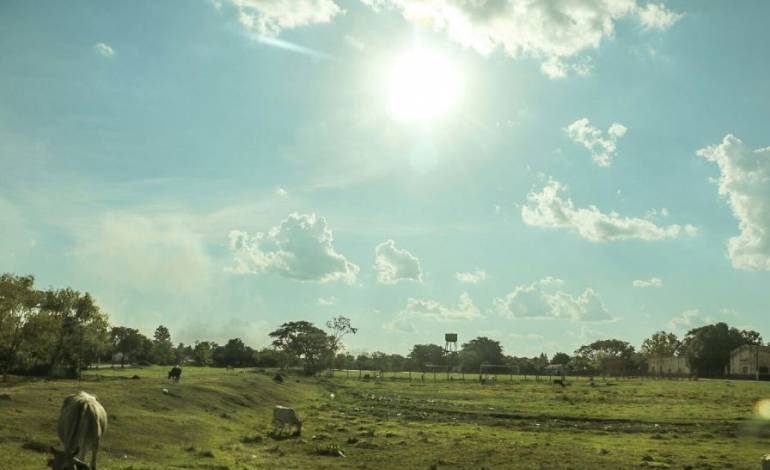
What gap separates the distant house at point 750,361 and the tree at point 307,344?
11098 centimetres

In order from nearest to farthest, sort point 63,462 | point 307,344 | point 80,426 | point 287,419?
point 63,462 → point 80,426 → point 287,419 → point 307,344

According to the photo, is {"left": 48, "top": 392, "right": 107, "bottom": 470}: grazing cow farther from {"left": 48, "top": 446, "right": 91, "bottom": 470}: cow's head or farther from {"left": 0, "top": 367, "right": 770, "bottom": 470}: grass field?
{"left": 0, "top": 367, "right": 770, "bottom": 470}: grass field

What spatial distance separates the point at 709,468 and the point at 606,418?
2446 cm

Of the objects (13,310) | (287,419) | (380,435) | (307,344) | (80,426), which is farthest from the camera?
(307,344)

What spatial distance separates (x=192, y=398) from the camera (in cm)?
4681

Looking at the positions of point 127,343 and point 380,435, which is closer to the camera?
point 380,435

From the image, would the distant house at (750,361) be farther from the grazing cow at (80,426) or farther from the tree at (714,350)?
the grazing cow at (80,426)

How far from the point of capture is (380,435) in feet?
132

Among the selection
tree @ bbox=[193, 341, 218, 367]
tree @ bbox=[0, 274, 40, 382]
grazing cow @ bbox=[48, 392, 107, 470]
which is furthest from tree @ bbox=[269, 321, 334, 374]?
grazing cow @ bbox=[48, 392, 107, 470]

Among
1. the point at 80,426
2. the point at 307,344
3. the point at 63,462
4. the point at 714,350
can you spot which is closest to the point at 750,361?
the point at 714,350

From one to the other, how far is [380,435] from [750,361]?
165 m

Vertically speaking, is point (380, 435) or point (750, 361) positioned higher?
point (750, 361)

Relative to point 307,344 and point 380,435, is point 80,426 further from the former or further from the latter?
point 307,344

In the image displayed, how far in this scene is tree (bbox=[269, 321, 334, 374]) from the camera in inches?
6073
